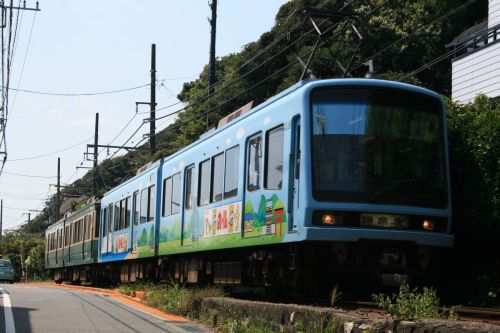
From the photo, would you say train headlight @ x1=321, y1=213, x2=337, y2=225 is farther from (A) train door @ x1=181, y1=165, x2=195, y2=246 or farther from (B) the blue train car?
(A) train door @ x1=181, y1=165, x2=195, y2=246

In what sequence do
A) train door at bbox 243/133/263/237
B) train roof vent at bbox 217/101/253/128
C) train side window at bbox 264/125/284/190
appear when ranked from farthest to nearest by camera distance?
1. train roof vent at bbox 217/101/253/128
2. train door at bbox 243/133/263/237
3. train side window at bbox 264/125/284/190

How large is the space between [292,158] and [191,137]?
117ft

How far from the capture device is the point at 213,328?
11.1 metres

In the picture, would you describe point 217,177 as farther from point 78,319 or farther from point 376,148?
point 376,148

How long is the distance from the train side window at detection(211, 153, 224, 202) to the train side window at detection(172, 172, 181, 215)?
8.46ft

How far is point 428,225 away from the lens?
35.8 feet

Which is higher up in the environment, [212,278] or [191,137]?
[191,137]

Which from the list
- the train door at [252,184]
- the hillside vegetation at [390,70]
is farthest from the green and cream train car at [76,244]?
the train door at [252,184]

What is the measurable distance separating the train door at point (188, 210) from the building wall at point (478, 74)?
19.6ft

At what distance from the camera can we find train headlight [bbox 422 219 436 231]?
1089cm

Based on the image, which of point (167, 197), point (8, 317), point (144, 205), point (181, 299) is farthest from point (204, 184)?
point (144, 205)

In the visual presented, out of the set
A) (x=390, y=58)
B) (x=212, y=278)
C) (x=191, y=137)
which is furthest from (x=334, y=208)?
(x=191, y=137)

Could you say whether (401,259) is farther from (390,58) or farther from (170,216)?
(390,58)

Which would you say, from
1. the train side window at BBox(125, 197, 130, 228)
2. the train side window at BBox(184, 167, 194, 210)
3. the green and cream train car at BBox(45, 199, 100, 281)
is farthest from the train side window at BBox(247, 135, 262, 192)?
the green and cream train car at BBox(45, 199, 100, 281)
